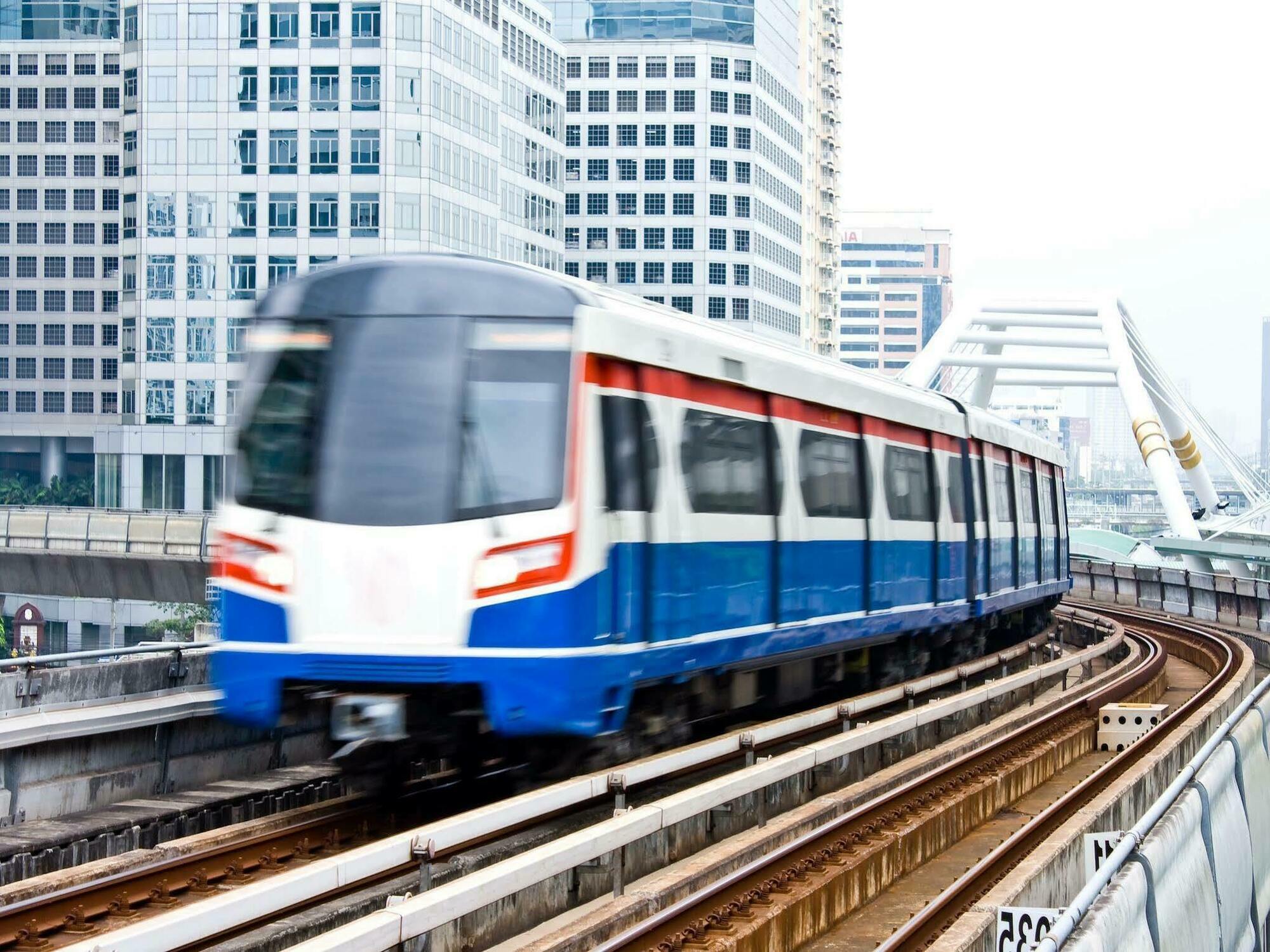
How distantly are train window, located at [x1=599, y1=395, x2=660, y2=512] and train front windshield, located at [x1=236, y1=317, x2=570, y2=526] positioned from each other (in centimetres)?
52

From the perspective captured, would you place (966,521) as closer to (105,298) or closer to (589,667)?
(589,667)

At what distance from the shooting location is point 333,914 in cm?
835

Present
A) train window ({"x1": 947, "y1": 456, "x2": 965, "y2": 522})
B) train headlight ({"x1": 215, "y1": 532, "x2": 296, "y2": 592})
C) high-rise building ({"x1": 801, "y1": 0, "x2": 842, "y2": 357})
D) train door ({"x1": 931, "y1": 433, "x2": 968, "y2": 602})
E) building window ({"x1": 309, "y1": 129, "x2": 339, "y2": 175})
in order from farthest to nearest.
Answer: high-rise building ({"x1": 801, "y1": 0, "x2": 842, "y2": 357}) < building window ({"x1": 309, "y1": 129, "x2": 339, "y2": 175}) < train window ({"x1": 947, "y1": 456, "x2": 965, "y2": 522}) < train door ({"x1": 931, "y1": 433, "x2": 968, "y2": 602}) < train headlight ({"x1": 215, "y1": 532, "x2": 296, "y2": 592})

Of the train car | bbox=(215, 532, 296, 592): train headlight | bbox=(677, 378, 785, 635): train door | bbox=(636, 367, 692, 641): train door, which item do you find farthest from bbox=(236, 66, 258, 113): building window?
bbox=(215, 532, 296, 592): train headlight

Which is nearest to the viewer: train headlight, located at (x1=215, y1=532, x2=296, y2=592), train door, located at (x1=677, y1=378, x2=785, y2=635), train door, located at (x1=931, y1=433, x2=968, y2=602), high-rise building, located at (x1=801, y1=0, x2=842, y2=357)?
train headlight, located at (x1=215, y1=532, x2=296, y2=592)

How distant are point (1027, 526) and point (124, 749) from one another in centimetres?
1696

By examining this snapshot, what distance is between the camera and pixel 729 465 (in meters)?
13.2

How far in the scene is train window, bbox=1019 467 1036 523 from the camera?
25391 mm

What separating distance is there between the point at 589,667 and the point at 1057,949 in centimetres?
540

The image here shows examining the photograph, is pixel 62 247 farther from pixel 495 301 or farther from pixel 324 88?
pixel 495 301

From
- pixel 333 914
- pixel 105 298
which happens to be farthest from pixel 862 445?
pixel 105 298

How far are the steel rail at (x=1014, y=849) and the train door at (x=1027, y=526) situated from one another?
→ 439cm

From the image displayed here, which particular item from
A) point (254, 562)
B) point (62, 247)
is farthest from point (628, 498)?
point (62, 247)

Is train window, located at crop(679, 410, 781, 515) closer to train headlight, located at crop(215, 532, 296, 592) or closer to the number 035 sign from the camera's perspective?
train headlight, located at crop(215, 532, 296, 592)
